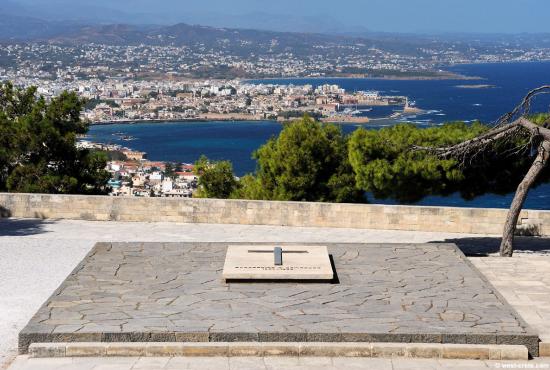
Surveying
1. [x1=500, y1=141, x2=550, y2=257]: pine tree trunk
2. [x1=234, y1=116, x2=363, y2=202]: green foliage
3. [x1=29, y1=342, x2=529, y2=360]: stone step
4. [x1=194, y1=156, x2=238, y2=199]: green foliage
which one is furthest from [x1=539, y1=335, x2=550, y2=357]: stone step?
[x1=194, y1=156, x2=238, y2=199]: green foliage

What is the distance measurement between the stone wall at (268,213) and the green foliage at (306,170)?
2826 mm

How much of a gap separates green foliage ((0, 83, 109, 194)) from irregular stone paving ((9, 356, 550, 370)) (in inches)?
486

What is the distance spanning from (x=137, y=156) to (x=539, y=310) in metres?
46.2

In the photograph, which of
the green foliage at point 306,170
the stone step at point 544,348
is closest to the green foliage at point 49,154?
the green foliage at point 306,170

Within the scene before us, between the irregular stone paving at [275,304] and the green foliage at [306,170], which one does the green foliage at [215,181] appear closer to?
the green foliage at [306,170]

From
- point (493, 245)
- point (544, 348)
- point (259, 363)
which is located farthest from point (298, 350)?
point (493, 245)

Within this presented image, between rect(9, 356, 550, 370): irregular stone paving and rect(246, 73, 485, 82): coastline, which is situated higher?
rect(9, 356, 550, 370): irregular stone paving

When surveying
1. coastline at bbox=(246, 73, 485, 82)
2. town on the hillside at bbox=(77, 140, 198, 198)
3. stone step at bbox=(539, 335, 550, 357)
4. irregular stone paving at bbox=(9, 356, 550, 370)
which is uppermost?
stone step at bbox=(539, 335, 550, 357)

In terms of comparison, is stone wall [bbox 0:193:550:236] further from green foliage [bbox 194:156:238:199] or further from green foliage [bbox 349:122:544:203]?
green foliage [bbox 194:156:238:199]

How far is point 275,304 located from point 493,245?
21.5ft

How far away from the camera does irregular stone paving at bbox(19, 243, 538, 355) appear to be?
8.15m

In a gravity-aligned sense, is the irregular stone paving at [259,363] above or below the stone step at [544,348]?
below

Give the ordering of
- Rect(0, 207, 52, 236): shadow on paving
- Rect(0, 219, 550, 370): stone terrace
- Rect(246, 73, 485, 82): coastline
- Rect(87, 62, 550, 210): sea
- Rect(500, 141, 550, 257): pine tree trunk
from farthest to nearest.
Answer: Rect(246, 73, 485, 82): coastline → Rect(87, 62, 550, 210): sea → Rect(0, 207, 52, 236): shadow on paving → Rect(500, 141, 550, 257): pine tree trunk → Rect(0, 219, 550, 370): stone terrace

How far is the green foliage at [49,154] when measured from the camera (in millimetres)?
20078
